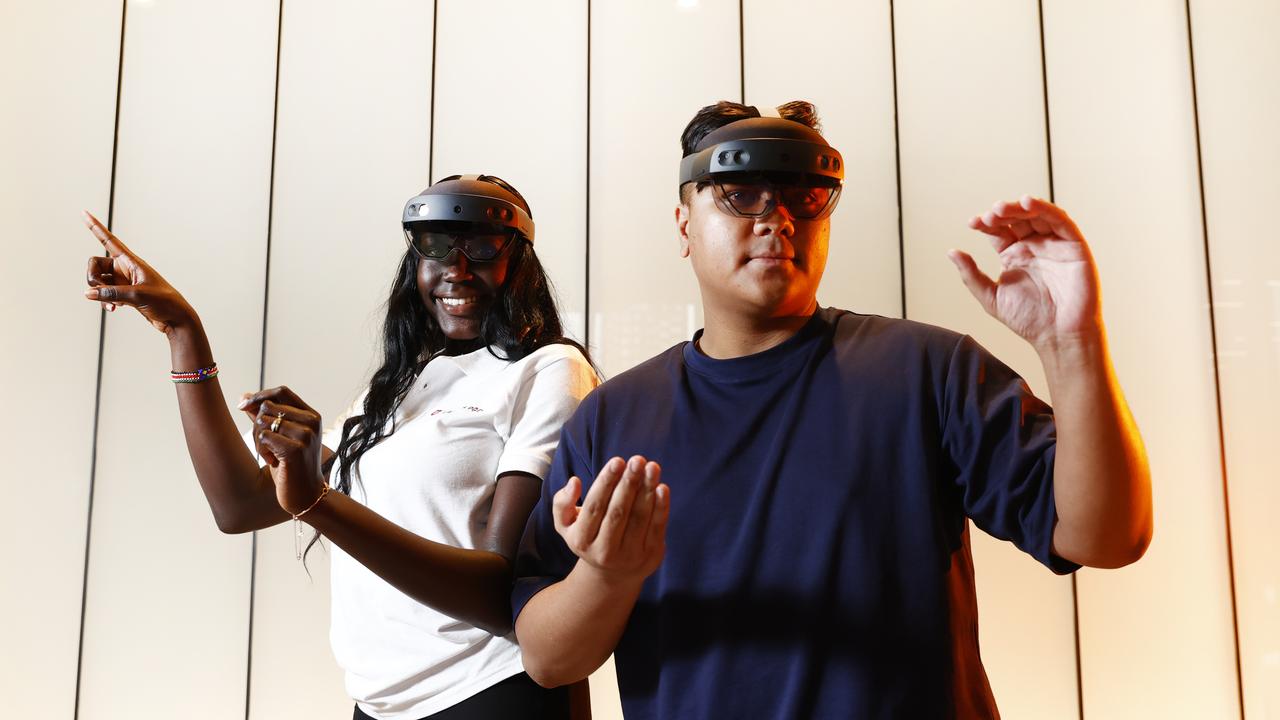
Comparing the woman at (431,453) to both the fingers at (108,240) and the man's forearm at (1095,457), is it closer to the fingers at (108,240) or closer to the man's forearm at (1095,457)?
the fingers at (108,240)

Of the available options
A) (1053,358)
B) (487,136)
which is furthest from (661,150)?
(1053,358)

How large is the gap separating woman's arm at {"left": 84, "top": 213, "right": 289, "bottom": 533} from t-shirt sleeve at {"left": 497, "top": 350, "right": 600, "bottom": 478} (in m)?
0.39

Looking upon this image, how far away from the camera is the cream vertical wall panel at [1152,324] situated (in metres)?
2.21

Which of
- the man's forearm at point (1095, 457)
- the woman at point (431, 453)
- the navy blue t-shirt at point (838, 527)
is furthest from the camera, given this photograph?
the woman at point (431, 453)

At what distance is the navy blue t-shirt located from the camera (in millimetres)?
933

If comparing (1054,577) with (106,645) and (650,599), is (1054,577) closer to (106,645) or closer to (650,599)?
(650,599)

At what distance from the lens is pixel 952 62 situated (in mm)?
2432

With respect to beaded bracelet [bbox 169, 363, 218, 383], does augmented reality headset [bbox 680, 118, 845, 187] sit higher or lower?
higher

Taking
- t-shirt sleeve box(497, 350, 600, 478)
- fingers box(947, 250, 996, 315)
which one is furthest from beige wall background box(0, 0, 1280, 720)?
fingers box(947, 250, 996, 315)

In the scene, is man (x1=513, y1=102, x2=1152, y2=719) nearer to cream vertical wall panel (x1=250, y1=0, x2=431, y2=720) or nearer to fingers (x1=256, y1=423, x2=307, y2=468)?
fingers (x1=256, y1=423, x2=307, y2=468)

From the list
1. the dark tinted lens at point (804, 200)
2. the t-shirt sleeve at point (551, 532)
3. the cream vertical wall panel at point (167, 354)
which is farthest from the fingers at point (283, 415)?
the cream vertical wall panel at point (167, 354)

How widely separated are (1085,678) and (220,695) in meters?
2.26

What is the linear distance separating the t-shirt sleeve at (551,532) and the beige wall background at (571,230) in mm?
1215

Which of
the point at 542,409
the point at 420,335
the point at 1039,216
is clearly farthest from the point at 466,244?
the point at 1039,216
